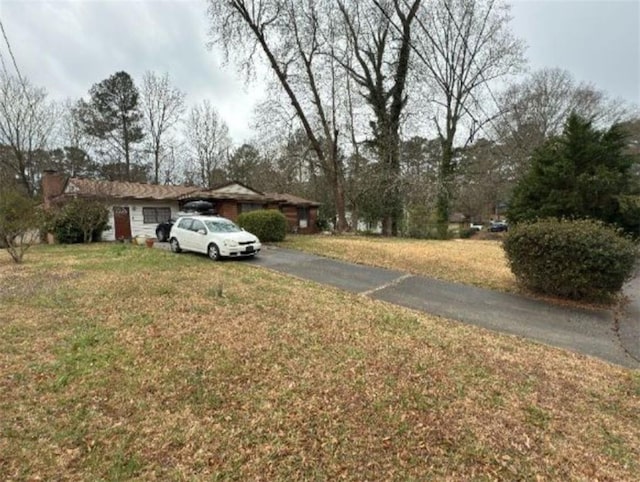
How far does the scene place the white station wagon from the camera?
10.5m

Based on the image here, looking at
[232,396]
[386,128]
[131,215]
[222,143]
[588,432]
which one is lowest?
[588,432]

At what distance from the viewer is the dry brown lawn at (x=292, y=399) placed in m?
2.40

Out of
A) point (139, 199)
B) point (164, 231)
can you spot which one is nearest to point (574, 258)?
point (164, 231)

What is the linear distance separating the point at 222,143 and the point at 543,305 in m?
31.8

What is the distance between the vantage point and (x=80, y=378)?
338cm

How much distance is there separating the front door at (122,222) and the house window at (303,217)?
11.5 metres

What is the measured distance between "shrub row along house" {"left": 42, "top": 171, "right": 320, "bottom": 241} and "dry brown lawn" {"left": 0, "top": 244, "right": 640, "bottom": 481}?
1313 cm

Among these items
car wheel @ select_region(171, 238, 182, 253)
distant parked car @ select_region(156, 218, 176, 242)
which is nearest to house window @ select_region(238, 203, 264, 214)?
distant parked car @ select_region(156, 218, 176, 242)

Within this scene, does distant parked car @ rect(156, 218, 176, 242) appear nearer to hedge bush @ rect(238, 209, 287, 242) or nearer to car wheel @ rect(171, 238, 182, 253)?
hedge bush @ rect(238, 209, 287, 242)

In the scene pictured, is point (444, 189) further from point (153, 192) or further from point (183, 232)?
point (153, 192)

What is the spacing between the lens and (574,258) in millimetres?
6816

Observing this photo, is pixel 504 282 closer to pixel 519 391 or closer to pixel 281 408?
pixel 519 391

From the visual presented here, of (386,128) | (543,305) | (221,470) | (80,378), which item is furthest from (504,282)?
(386,128)

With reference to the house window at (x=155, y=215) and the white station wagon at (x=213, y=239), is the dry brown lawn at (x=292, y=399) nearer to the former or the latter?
the white station wagon at (x=213, y=239)
